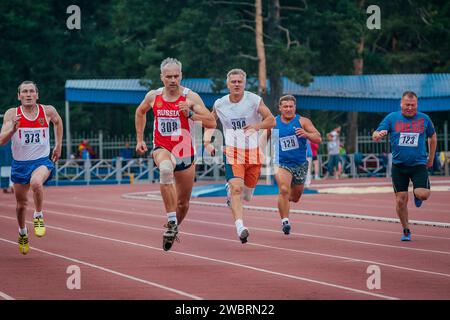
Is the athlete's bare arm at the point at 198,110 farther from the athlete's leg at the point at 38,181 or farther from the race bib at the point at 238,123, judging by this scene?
the athlete's leg at the point at 38,181

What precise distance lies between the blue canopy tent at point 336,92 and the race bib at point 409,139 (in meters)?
29.3

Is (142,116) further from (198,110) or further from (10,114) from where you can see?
(10,114)

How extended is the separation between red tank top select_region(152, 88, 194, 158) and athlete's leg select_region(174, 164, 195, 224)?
0.32 m

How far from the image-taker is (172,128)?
45.1 feet

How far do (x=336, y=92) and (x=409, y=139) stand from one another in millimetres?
31710

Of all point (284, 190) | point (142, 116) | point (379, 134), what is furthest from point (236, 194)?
point (284, 190)

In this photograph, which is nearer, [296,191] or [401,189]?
[401,189]

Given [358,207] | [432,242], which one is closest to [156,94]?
[432,242]

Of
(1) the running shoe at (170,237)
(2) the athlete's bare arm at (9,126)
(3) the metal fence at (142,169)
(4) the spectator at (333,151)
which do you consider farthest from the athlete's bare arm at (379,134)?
(3) the metal fence at (142,169)

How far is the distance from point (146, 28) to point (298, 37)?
9.23 m

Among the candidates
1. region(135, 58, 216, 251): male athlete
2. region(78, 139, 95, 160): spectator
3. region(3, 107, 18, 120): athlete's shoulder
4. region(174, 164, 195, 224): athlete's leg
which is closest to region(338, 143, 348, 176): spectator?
region(78, 139, 95, 160): spectator

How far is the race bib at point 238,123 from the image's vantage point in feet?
49.0

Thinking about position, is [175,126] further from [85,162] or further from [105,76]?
[105,76]

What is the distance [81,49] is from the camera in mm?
61031
